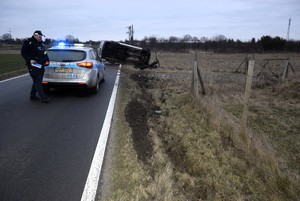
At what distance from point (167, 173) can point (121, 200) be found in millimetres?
942

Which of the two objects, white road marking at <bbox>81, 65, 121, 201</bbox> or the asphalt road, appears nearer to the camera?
white road marking at <bbox>81, 65, 121, 201</bbox>

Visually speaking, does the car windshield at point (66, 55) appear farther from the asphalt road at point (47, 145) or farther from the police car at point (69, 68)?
the asphalt road at point (47, 145)

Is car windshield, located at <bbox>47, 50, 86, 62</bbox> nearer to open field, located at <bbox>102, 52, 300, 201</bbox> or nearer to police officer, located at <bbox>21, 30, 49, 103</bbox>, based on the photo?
police officer, located at <bbox>21, 30, 49, 103</bbox>

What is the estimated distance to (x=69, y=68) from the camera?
8844 millimetres

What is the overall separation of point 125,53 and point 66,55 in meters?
14.6

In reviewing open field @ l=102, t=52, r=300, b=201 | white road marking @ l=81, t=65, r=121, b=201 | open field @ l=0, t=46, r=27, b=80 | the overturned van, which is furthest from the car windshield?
the overturned van

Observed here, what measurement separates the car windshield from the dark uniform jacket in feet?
2.78

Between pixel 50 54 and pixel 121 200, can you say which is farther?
pixel 50 54

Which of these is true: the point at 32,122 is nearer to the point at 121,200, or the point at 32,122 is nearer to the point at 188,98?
the point at 121,200

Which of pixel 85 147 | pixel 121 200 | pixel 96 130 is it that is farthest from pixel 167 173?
pixel 96 130

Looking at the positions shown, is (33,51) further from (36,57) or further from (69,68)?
(69,68)

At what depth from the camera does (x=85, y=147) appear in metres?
5.11

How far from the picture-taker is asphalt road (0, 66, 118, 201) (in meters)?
3.72

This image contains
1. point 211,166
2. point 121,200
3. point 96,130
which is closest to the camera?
point 121,200
